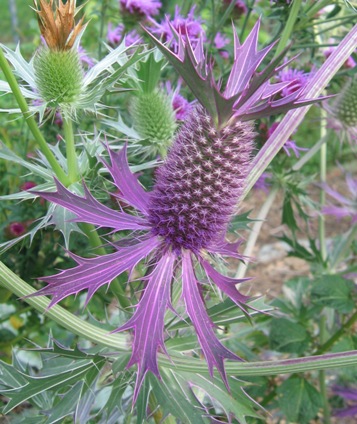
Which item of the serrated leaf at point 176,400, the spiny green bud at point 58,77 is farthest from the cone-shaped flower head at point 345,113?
the serrated leaf at point 176,400

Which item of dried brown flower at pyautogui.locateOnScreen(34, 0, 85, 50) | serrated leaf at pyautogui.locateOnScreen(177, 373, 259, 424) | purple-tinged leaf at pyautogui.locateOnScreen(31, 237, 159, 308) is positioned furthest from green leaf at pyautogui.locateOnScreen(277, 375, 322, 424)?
dried brown flower at pyautogui.locateOnScreen(34, 0, 85, 50)

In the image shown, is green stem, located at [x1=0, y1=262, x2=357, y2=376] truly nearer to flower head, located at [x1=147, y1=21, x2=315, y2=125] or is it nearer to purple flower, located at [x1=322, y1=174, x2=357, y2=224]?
flower head, located at [x1=147, y1=21, x2=315, y2=125]

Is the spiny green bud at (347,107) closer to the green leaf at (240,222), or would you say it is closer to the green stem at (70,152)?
the green leaf at (240,222)

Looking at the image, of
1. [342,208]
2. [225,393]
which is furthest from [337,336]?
[225,393]

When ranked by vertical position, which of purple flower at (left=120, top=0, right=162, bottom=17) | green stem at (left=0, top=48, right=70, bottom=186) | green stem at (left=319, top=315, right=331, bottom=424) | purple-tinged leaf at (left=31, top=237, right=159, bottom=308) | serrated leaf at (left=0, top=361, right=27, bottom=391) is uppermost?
purple flower at (left=120, top=0, right=162, bottom=17)

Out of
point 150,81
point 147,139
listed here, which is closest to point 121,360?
point 147,139
